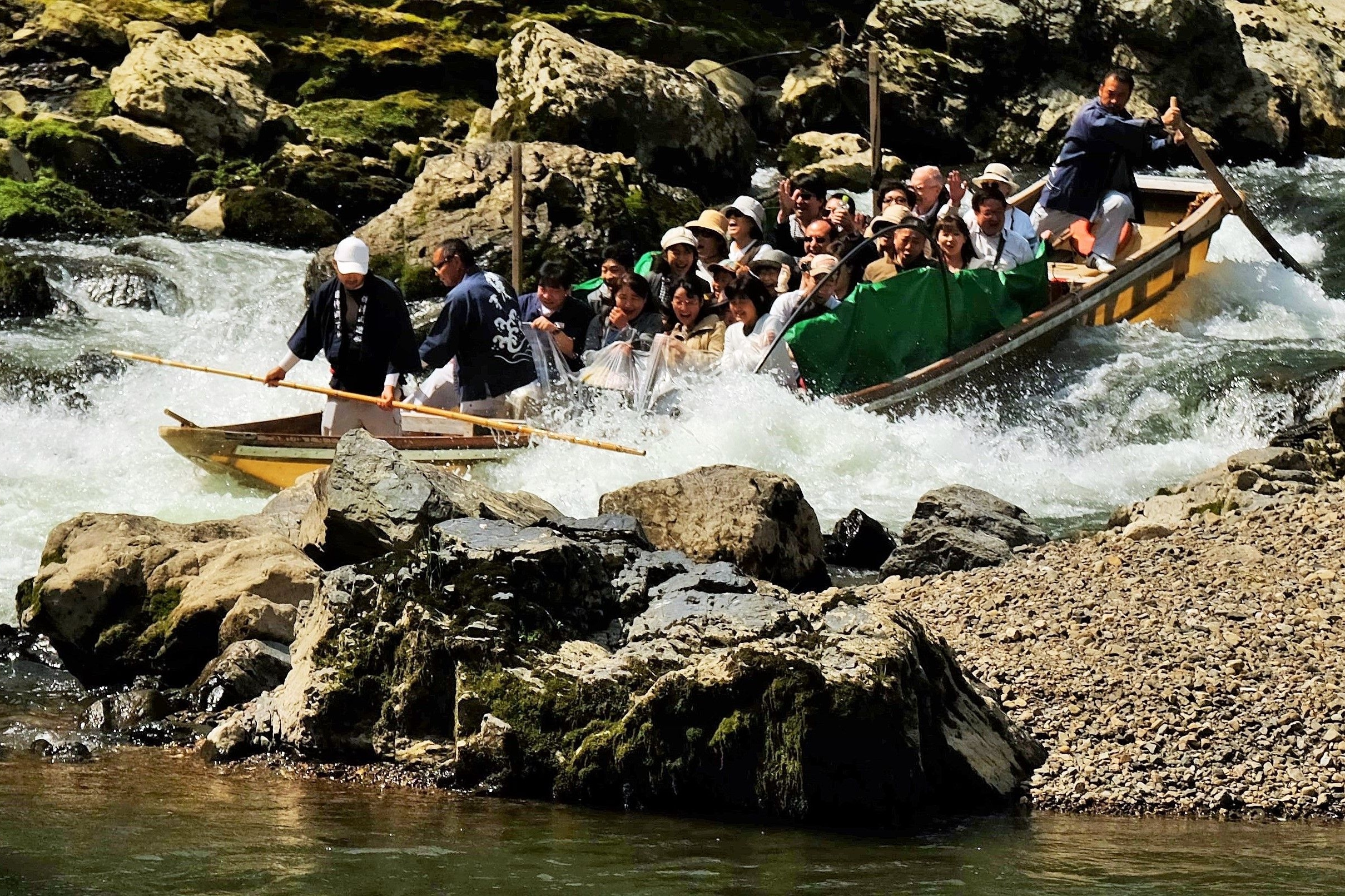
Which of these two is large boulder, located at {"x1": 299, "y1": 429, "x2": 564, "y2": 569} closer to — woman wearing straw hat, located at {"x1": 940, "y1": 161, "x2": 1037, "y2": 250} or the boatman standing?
the boatman standing

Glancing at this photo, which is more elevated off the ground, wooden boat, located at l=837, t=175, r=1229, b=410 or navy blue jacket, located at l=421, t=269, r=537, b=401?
wooden boat, located at l=837, t=175, r=1229, b=410

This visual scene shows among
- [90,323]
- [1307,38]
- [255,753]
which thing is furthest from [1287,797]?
[1307,38]

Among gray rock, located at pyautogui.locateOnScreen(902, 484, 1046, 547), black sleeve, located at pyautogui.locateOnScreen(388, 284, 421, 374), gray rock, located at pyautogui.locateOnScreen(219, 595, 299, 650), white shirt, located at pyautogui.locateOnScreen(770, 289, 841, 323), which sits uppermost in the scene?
white shirt, located at pyautogui.locateOnScreen(770, 289, 841, 323)

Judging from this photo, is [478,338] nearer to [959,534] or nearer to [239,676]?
[959,534]

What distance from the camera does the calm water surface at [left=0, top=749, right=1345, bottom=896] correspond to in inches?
176

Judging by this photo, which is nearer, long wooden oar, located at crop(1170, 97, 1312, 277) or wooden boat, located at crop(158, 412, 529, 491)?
wooden boat, located at crop(158, 412, 529, 491)

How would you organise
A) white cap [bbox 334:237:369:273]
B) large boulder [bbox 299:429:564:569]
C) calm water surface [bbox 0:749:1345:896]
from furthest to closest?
1. white cap [bbox 334:237:369:273]
2. large boulder [bbox 299:429:564:569]
3. calm water surface [bbox 0:749:1345:896]

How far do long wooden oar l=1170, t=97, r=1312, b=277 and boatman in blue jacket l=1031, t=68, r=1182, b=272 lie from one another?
19 centimetres

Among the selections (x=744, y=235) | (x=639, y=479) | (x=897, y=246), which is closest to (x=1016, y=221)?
(x=897, y=246)

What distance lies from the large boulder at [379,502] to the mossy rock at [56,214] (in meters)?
11.7

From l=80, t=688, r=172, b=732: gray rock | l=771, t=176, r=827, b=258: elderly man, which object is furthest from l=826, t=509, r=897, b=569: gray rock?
l=80, t=688, r=172, b=732: gray rock

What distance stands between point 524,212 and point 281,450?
6.21 metres

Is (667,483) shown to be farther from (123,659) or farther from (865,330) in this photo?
(865,330)

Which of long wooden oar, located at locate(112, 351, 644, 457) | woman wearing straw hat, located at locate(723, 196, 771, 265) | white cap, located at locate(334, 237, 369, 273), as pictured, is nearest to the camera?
white cap, located at locate(334, 237, 369, 273)
